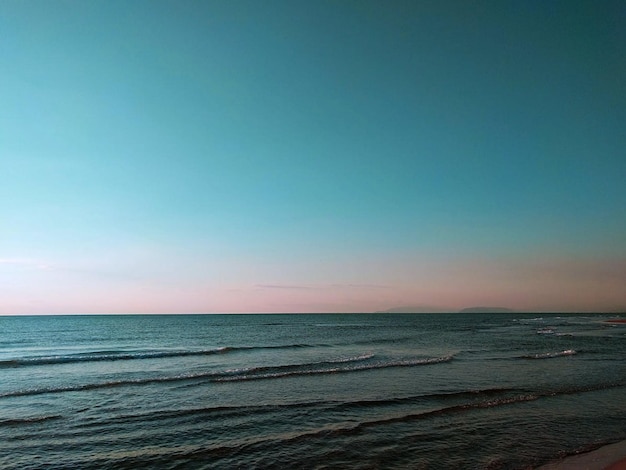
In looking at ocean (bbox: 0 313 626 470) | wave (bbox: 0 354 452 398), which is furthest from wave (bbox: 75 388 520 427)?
wave (bbox: 0 354 452 398)

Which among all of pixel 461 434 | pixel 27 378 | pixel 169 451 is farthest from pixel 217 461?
pixel 27 378

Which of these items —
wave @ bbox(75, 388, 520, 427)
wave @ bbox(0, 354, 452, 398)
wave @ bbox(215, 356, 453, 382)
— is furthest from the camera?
wave @ bbox(215, 356, 453, 382)

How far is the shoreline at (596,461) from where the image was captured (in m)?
10.0

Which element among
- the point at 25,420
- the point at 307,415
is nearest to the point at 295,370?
the point at 307,415

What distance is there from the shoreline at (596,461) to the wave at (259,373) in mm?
14545

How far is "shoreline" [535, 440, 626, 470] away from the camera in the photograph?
1004cm

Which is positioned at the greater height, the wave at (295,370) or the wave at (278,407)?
the wave at (278,407)

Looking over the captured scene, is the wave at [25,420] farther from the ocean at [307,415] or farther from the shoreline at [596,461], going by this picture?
the shoreline at [596,461]

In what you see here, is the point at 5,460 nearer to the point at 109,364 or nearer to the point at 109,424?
the point at 109,424

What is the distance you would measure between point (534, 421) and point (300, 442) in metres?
7.94

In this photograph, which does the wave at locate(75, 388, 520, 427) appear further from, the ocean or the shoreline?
the shoreline

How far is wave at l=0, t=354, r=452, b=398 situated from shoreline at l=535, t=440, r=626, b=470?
1454 centimetres

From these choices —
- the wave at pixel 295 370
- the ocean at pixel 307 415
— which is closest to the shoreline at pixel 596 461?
the ocean at pixel 307 415

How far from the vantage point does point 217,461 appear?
34.6 feet
